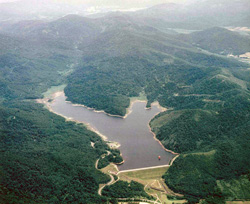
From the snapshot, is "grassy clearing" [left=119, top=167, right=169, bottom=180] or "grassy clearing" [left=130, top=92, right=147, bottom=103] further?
"grassy clearing" [left=130, top=92, right=147, bottom=103]

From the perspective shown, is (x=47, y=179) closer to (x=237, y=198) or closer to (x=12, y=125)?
(x=12, y=125)

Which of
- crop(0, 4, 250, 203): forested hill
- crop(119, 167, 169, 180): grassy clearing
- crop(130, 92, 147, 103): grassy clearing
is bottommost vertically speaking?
crop(130, 92, 147, 103): grassy clearing

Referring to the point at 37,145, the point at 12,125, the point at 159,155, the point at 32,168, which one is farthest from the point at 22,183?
the point at 159,155

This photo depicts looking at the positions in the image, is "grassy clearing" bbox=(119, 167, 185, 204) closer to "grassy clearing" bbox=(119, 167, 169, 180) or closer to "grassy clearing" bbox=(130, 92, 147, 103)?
"grassy clearing" bbox=(119, 167, 169, 180)

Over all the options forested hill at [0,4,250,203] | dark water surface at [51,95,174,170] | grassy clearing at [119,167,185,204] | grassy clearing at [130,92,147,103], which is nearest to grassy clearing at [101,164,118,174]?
dark water surface at [51,95,174,170]

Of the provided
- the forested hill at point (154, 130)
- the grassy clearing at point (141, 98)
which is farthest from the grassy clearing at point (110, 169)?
the grassy clearing at point (141, 98)

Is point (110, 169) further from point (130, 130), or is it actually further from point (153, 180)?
point (130, 130)

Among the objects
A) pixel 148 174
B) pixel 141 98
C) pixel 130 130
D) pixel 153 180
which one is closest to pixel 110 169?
pixel 148 174

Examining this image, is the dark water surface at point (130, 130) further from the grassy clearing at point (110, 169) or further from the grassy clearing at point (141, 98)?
the grassy clearing at point (141, 98)
